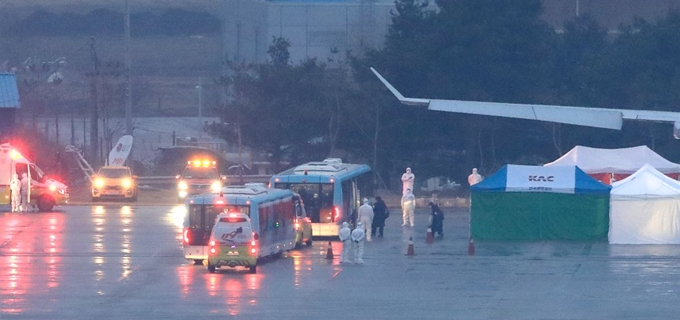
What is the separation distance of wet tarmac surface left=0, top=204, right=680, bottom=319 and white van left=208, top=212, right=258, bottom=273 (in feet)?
1.14

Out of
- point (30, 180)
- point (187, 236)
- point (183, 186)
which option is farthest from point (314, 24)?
point (187, 236)

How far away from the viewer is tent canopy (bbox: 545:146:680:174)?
42.8m

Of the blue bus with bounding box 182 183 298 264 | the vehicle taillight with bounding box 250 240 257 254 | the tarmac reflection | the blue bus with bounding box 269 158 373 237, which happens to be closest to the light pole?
the blue bus with bounding box 269 158 373 237

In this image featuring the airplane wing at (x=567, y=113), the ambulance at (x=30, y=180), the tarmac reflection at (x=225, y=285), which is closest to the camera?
the tarmac reflection at (x=225, y=285)

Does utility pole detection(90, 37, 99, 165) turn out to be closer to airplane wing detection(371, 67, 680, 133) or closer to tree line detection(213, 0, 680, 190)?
tree line detection(213, 0, 680, 190)

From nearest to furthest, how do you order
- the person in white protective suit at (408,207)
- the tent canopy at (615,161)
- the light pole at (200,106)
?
the person in white protective suit at (408,207)
the tent canopy at (615,161)
the light pole at (200,106)

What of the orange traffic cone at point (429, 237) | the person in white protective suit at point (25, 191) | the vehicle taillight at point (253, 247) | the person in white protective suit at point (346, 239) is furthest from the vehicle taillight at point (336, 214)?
the person in white protective suit at point (25, 191)

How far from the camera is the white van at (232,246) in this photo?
26.4m

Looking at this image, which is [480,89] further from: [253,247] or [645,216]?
[253,247]

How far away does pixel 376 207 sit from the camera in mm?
36156

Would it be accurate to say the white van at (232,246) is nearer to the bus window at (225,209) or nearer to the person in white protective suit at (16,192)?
the bus window at (225,209)

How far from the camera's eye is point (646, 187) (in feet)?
113

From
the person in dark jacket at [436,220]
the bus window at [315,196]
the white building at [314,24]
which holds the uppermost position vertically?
the white building at [314,24]

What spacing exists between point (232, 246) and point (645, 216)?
14031mm
